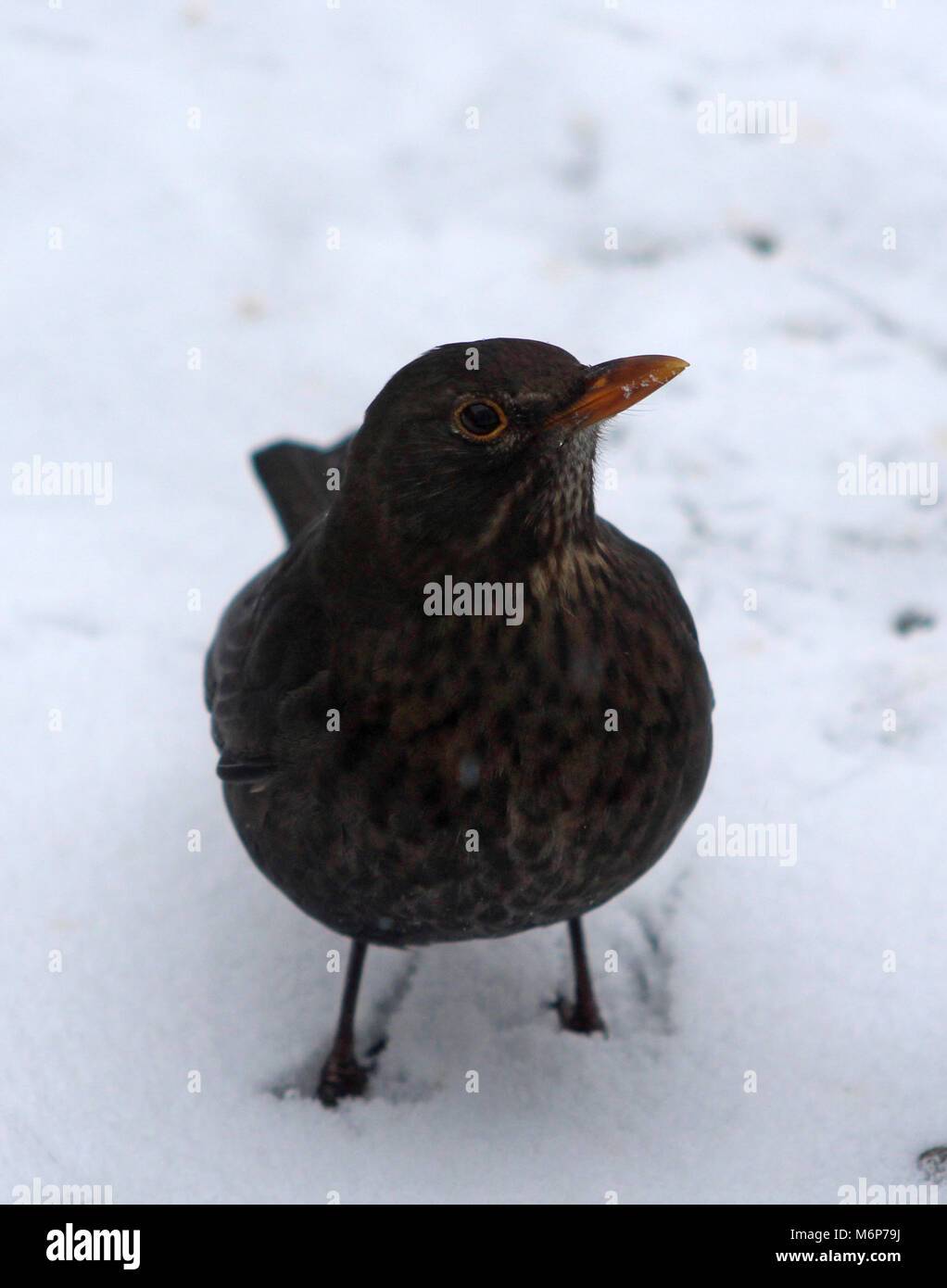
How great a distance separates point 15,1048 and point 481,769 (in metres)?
1.52

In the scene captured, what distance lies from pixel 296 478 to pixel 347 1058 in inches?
65.4

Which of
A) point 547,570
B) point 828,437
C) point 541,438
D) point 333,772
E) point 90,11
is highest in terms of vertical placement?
point 90,11

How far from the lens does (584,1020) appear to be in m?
3.48

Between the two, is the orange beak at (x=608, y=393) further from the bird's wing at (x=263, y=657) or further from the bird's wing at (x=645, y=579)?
the bird's wing at (x=263, y=657)

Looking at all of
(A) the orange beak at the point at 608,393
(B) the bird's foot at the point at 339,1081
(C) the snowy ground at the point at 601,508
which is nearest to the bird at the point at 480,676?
(A) the orange beak at the point at 608,393

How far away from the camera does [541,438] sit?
263 cm

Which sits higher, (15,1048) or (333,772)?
(333,772)

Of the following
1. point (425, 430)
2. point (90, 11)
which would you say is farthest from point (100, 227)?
point (425, 430)

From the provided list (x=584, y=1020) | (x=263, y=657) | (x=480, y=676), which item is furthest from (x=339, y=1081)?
(x=480, y=676)

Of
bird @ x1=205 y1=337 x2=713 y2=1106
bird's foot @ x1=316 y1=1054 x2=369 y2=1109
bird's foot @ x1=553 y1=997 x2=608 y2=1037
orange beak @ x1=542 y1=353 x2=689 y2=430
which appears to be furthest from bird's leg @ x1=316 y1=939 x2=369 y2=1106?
orange beak @ x1=542 y1=353 x2=689 y2=430

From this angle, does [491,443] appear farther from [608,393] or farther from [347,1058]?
[347,1058]

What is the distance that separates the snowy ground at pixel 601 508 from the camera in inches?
129

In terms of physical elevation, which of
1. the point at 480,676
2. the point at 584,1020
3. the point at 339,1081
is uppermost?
the point at 480,676

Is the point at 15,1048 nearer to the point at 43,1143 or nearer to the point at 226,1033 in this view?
the point at 43,1143
